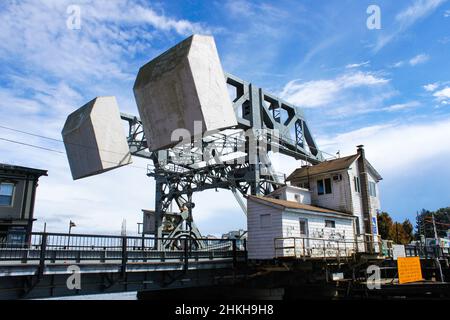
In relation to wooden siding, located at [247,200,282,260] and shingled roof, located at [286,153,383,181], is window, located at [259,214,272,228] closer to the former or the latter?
wooden siding, located at [247,200,282,260]

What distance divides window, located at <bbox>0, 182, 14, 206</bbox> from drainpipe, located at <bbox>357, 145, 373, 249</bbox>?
2605 centimetres

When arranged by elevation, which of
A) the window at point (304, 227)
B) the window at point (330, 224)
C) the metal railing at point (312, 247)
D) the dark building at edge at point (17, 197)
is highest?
the dark building at edge at point (17, 197)

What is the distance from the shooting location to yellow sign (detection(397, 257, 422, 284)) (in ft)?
84.5

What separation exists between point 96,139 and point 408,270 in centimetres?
2219

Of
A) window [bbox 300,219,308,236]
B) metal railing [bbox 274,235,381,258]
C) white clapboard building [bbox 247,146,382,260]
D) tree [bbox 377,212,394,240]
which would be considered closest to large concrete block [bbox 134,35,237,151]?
white clapboard building [bbox 247,146,382,260]

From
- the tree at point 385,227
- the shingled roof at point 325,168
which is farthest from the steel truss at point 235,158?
the tree at point 385,227

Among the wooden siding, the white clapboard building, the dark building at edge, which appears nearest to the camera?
the wooden siding

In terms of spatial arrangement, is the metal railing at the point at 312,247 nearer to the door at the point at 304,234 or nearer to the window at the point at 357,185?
the door at the point at 304,234

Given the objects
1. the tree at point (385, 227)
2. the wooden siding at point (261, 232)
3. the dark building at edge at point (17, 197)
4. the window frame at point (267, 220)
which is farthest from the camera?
the tree at point (385, 227)

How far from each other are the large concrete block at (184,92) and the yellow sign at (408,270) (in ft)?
49.6

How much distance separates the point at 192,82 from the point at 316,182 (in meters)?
16.2

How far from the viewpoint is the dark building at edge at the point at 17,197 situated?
27516mm

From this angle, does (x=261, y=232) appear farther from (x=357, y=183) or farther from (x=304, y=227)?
(x=357, y=183)
